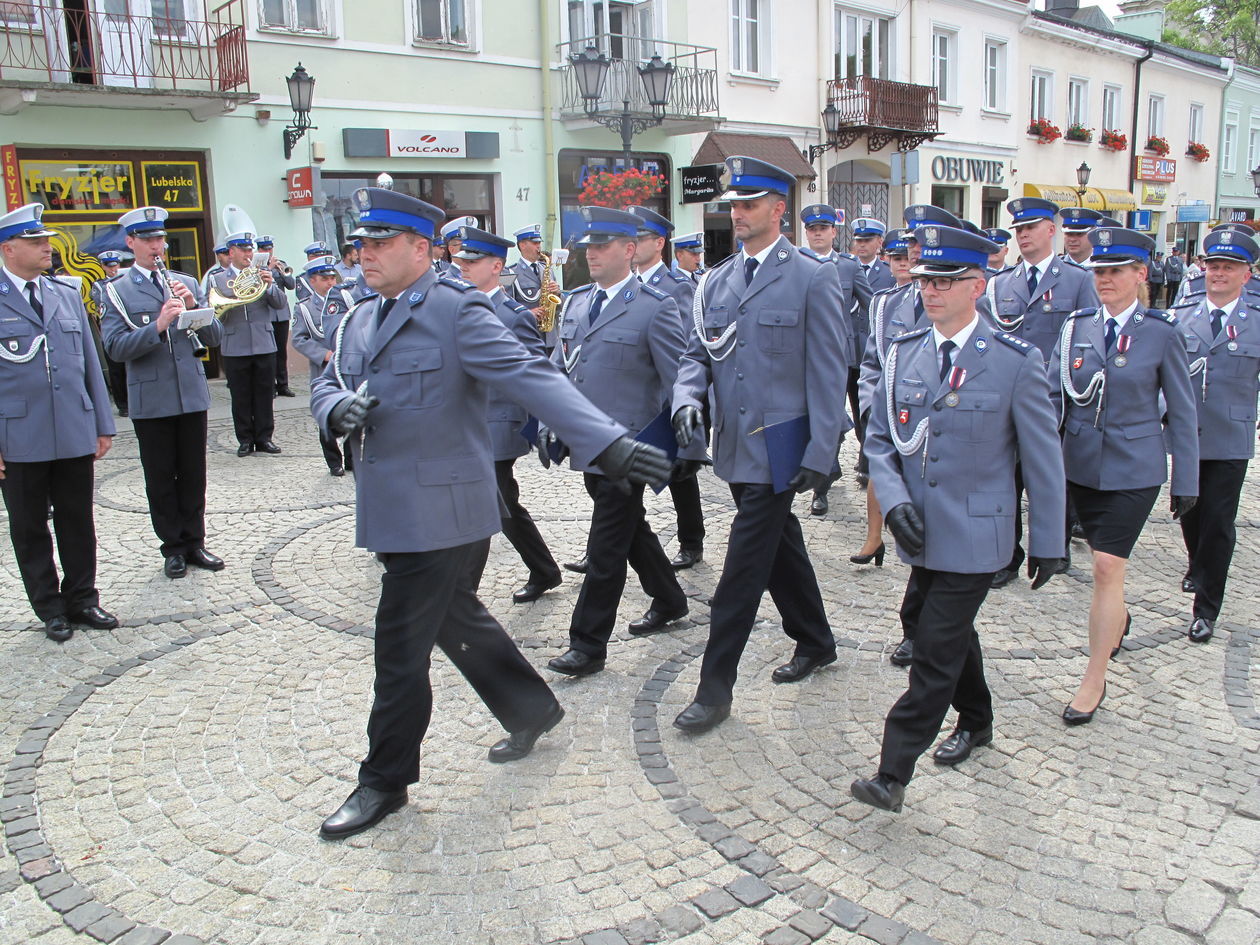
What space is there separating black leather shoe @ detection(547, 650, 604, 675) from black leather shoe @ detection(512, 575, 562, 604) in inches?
43.7

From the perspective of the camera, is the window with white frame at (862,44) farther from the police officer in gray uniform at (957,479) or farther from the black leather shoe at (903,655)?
the police officer in gray uniform at (957,479)

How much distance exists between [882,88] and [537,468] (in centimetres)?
1794

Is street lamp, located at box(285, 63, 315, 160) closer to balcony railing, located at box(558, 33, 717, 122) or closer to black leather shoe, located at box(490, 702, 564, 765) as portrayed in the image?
balcony railing, located at box(558, 33, 717, 122)

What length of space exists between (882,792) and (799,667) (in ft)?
4.11

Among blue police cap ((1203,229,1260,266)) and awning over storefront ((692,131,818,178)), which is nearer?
blue police cap ((1203,229,1260,266))

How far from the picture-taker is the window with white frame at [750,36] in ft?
72.7

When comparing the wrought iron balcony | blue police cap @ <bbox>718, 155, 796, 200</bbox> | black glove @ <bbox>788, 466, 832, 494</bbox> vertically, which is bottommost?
black glove @ <bbox>788, 466, 832, 494</bbox>

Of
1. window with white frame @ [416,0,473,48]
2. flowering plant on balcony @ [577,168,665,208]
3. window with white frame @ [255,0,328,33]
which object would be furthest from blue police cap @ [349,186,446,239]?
window with white frame @ [416,0,473,48]

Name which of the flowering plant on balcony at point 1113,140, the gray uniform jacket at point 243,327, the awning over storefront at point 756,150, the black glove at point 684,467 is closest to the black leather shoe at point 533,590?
the black glove at point 684,467

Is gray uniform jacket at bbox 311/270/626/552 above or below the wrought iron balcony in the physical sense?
below

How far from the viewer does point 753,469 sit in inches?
172

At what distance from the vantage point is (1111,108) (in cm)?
3384

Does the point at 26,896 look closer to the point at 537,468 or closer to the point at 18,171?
the point at 537,468

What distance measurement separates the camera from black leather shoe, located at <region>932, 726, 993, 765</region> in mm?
4117
